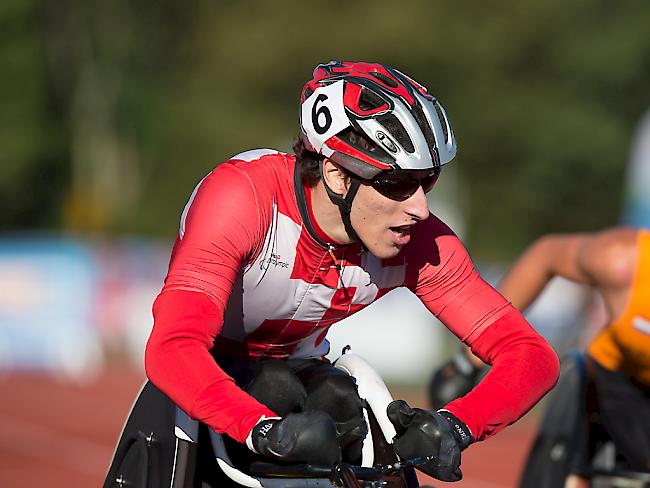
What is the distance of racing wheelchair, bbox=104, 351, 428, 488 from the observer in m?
3.83

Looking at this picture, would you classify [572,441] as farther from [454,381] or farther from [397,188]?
[397,188]

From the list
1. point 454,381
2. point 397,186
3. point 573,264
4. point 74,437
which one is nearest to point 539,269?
point 573,264

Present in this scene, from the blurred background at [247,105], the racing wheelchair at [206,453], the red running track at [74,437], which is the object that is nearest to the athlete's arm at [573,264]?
the racing wheelchair at [206,453]

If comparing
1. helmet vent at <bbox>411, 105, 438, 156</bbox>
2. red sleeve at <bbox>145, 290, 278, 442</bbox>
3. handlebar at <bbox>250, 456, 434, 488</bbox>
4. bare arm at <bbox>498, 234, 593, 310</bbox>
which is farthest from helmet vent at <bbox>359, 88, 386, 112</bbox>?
bare arm at <bbox>498, 234, 593, 310</bbox>

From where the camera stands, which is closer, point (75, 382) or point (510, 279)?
point (510, 279)

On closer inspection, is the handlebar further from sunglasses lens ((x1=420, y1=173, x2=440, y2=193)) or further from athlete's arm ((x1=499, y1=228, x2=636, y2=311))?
athlete's arm ((x1=499, y1=228, x2=636, y2=311))

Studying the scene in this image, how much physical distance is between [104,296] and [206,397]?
1695 centimetres

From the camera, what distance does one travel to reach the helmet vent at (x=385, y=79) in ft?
13.1

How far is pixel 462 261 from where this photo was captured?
429 centimetres

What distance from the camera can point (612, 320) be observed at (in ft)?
18.7

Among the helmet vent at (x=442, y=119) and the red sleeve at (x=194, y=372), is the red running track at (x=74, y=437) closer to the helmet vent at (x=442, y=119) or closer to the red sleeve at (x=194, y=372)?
the helmet vent at (x=442, y=119)

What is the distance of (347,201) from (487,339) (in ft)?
2.14

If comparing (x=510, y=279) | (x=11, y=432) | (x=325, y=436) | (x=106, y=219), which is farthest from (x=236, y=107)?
(x=325, y=436)

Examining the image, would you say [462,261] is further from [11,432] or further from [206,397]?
[11,432]
